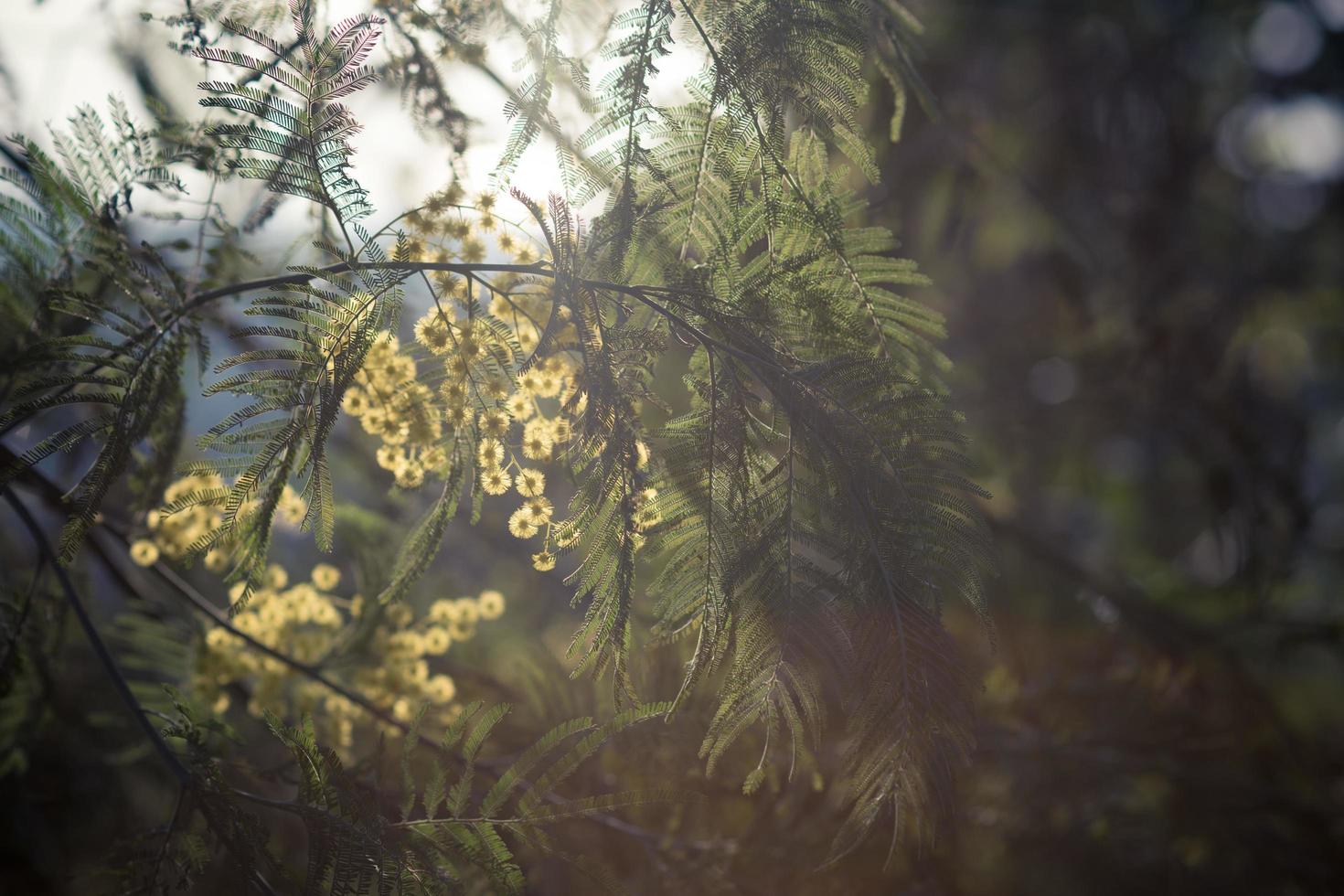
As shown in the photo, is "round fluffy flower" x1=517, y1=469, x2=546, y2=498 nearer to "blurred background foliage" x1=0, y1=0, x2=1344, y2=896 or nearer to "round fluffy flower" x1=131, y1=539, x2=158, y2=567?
"blurred background foliage" x1=0, y1=0, x2=1344, y2=896

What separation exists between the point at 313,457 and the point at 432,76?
0.60 meters

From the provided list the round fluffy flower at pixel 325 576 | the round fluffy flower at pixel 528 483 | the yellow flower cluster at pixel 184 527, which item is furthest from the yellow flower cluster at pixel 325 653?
the round fluffy flower at pixel 528 483

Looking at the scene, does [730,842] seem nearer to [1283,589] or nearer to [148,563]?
[148,563]

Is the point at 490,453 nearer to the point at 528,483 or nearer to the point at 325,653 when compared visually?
the point at 528,483

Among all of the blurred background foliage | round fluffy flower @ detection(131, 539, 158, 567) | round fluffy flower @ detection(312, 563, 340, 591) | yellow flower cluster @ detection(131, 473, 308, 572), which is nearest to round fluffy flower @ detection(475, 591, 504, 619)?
the blurred background foliage

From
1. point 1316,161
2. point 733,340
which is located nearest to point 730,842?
point 733,340

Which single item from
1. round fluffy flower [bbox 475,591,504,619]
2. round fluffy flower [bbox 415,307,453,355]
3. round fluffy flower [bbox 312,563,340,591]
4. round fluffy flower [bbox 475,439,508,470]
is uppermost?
round fluffy flower [bbox 415,307,453,355]

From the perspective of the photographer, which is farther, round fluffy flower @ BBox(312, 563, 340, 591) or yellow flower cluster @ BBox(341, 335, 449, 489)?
round fluffy flower @ BBox(312, 563, 340, 591)

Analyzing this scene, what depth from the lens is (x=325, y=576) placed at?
5.14 feet

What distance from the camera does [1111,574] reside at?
300cm

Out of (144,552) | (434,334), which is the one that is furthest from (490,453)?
(144,552)

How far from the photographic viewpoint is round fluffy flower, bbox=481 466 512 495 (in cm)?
88

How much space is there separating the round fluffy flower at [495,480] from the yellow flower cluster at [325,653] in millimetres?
753

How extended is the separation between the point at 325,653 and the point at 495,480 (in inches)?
38.3
